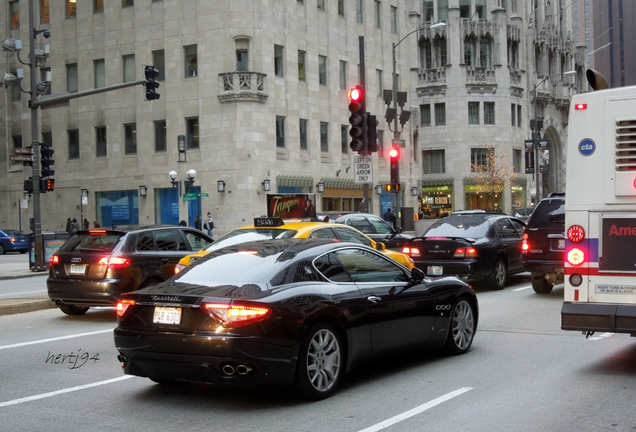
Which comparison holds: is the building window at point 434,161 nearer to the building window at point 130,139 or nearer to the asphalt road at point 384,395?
the building window at point 130,139

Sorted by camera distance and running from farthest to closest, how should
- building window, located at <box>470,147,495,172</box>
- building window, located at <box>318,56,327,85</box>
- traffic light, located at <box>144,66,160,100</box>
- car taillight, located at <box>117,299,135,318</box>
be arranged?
1. building window, located at <box>470,147,495,172</box>
2. building window, located at <box>318,56,327,85</box>
3. traffic light, located at <box>144,66,160,100</box>
4. car taillight, located at <box>117,299,135,318</box>

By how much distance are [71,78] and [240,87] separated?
13288mm

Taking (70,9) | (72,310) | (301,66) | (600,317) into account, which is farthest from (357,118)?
(70,9)

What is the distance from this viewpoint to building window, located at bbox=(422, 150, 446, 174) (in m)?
67.4

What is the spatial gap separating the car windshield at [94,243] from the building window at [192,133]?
31611 millimetres

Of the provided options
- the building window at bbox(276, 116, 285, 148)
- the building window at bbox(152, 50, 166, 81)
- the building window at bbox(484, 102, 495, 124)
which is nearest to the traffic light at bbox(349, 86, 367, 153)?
the building window at bbox(276, 116, 285, 148)

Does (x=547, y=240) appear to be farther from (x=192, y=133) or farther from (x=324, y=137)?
(x=324, y=137)

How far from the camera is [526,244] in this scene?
15.4 metres

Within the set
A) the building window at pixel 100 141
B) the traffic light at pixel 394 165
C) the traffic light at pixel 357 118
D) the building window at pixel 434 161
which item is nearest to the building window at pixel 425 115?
the building window at pixel 434 161

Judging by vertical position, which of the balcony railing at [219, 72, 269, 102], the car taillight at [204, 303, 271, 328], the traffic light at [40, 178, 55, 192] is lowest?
the car taillight at [204, 303, 271, 328]

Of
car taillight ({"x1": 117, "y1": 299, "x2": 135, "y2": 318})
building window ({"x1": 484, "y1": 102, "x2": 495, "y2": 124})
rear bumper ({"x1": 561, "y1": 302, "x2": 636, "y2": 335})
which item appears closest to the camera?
car taillight ({"x1": 117, "y1": 299, "x2": 135, "y2": 318})

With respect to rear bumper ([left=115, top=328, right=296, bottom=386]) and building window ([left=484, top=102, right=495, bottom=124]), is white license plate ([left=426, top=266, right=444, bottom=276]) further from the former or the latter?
building window ([left=484, top=102, right=495, bottom=124])

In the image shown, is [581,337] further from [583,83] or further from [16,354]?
[583,83]

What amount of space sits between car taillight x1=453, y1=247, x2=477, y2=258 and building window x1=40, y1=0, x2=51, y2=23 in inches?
1664
